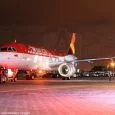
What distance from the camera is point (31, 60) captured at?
49.7 m

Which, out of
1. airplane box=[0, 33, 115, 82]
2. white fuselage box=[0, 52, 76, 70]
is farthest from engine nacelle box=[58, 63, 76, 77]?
white fuselage box=[0, 52, 76, 70]

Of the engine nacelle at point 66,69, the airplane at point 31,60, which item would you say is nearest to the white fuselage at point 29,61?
the airplane at point 31,60

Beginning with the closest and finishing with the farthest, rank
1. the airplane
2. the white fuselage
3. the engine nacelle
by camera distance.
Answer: the white fuselage → the airplane → the engine nacelle

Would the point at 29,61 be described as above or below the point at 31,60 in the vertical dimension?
below

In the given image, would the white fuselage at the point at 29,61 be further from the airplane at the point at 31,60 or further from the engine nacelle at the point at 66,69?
the engine nacelle at the point at 66,69

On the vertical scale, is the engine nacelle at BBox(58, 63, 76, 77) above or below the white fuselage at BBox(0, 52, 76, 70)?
below

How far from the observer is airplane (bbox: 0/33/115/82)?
46.4m

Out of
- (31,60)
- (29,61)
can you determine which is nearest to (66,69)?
(31,60)

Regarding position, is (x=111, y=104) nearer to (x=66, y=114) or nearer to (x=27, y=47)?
(x=66, y=114)

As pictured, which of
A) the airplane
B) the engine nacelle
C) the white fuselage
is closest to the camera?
the white fuselage

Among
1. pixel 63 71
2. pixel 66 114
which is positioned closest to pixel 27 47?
pixel 63 71

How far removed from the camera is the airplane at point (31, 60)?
152ft

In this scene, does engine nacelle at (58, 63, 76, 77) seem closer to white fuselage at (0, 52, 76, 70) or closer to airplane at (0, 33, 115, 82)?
airplane at (0, 33, 115, 82)

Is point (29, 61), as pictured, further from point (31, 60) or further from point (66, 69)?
point (66, 69)
